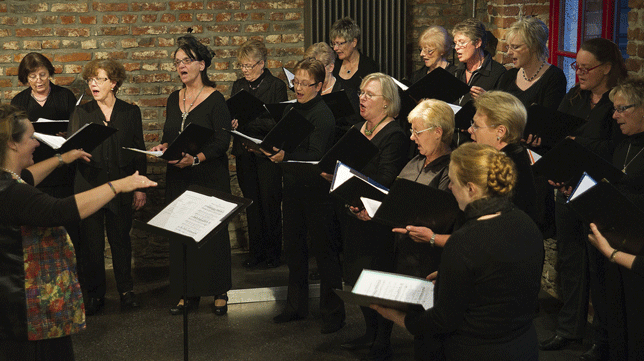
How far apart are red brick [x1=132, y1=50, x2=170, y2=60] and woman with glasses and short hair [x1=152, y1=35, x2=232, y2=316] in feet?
3.45

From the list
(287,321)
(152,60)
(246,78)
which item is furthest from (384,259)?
(152,60)

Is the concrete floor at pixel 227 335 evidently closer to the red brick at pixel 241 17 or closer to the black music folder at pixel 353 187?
the black music folder at pixel 353 187

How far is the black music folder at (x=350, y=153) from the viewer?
129 inches

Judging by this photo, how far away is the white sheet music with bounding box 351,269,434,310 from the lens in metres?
2.29

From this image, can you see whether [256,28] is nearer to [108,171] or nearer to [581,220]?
[108,171]

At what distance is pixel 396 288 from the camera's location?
2.35 metres

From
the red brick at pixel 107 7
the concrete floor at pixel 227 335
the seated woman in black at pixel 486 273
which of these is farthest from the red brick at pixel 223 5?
the seated woman in black at pixel 486 273

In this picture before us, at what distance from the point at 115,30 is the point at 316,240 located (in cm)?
254

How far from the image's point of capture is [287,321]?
4316 mm

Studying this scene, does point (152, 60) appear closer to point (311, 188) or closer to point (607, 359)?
point (311, 188)

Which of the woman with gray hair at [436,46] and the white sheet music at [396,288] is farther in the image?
the woman with gray hair at [436,46]

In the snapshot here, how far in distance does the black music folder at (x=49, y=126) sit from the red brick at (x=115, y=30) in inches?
45.4

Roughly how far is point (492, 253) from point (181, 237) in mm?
1314

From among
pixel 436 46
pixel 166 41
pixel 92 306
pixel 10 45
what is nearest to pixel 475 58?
pixel 436 46
